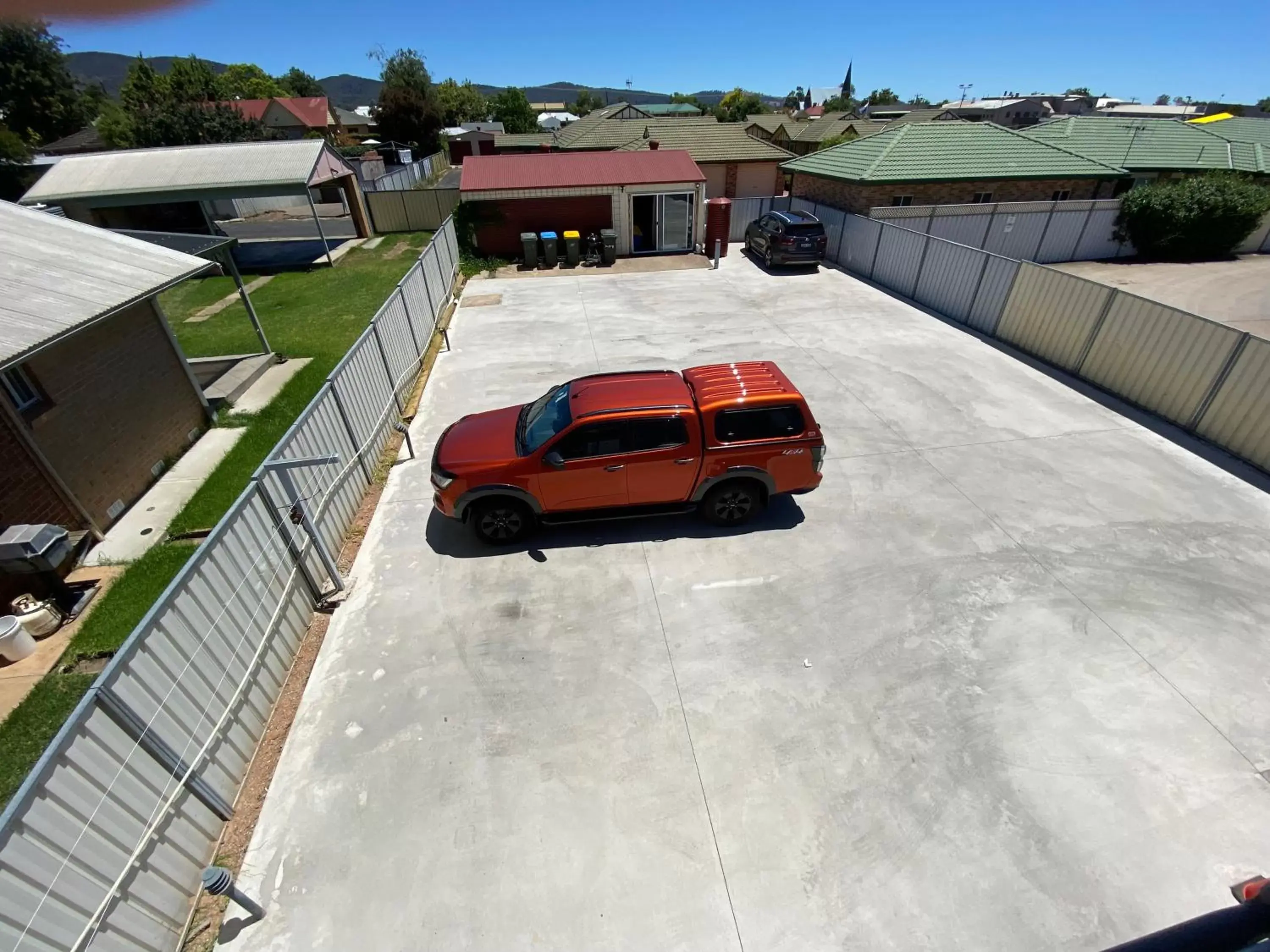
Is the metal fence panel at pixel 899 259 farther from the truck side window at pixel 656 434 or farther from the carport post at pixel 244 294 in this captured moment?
the carport post at pixel 244 294

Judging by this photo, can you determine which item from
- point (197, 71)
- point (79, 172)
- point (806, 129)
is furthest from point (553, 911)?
point (197, 71)

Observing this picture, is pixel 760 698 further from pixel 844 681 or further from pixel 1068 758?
pixel 1068 758

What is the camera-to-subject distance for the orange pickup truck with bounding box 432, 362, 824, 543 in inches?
252

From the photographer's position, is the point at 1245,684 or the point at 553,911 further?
the point at 1245,684

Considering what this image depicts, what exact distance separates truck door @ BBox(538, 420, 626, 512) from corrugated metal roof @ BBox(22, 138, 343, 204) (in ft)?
62.8

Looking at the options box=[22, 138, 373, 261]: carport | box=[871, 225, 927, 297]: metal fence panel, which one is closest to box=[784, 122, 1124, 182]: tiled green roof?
box=[871, 225, 927, 297]: metal fence panel

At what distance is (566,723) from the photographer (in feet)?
16.3

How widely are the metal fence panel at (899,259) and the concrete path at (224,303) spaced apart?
18.0m

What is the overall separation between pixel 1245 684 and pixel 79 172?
3262 cm

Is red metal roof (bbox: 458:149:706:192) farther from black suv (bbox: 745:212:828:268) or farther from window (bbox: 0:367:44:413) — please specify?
window (bbox: 0:367:44:413)

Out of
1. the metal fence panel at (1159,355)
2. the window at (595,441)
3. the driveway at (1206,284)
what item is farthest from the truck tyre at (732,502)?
the driveway at (1206,284)

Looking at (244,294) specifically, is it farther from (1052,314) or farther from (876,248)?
(1052,314)

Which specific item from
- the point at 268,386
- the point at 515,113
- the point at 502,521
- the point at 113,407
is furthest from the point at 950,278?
the point at 515,113

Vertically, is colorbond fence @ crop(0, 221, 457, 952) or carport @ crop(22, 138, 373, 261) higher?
carport @ crop(22, 138, 373, 261)
